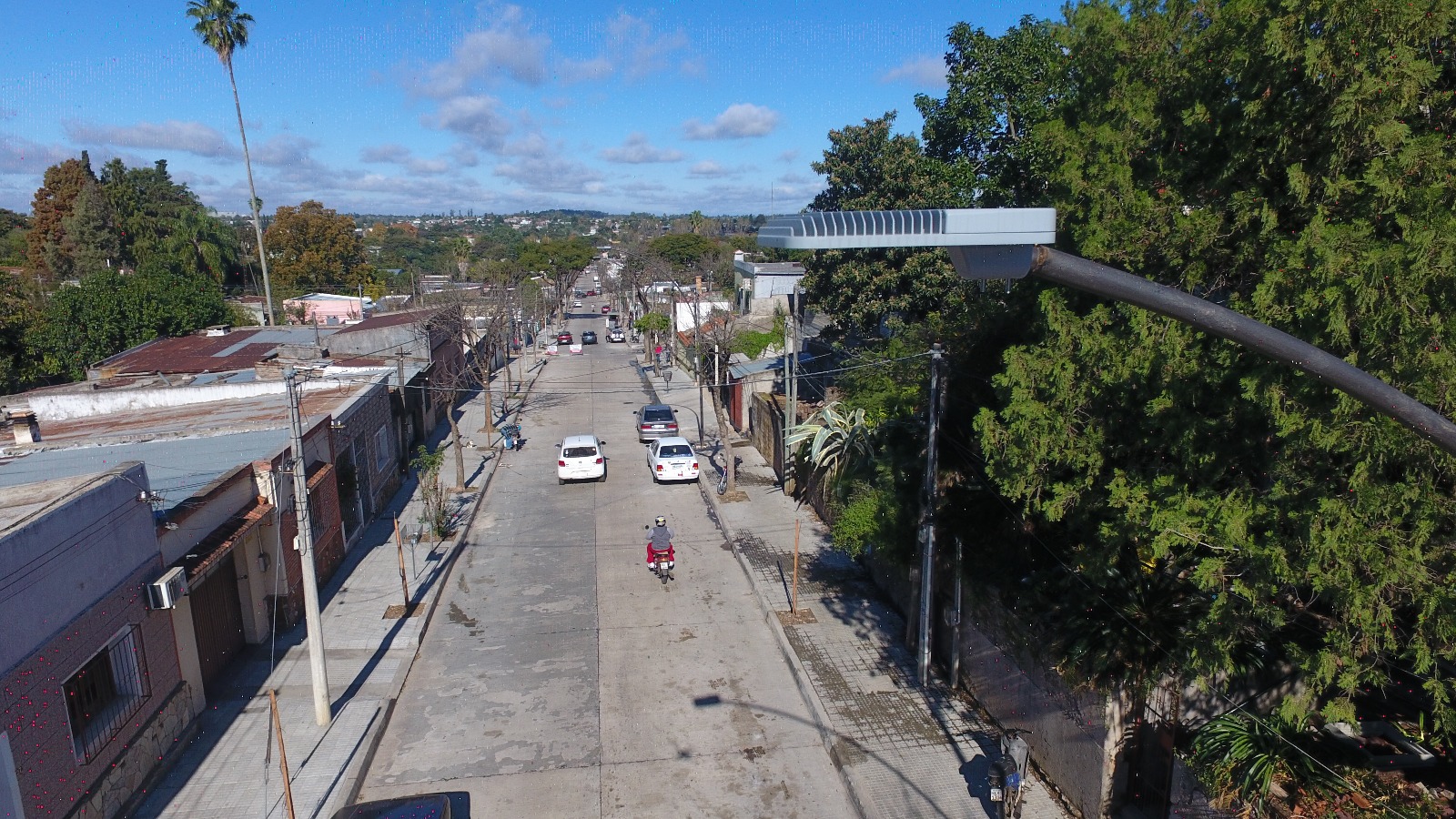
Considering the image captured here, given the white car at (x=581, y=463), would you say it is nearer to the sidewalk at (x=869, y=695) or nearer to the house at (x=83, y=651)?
the sidewalk at (x=869, y=695)

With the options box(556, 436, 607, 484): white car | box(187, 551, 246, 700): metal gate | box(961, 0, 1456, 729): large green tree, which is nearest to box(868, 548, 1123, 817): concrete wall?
box(961, 0, 1456, 729): large green tree

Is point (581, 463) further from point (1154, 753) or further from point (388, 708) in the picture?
point (1154, 753)

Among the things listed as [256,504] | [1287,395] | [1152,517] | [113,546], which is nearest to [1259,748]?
[1152,517]

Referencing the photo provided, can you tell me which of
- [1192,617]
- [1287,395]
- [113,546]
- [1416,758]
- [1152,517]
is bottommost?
[1416,758]

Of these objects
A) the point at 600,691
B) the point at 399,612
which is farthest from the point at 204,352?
the point at 600,691

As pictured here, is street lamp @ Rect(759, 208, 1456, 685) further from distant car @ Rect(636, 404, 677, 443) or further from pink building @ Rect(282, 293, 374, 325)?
pink building @ Rect(282, 293, 374, 325)

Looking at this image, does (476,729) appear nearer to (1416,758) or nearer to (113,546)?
(113,546)
